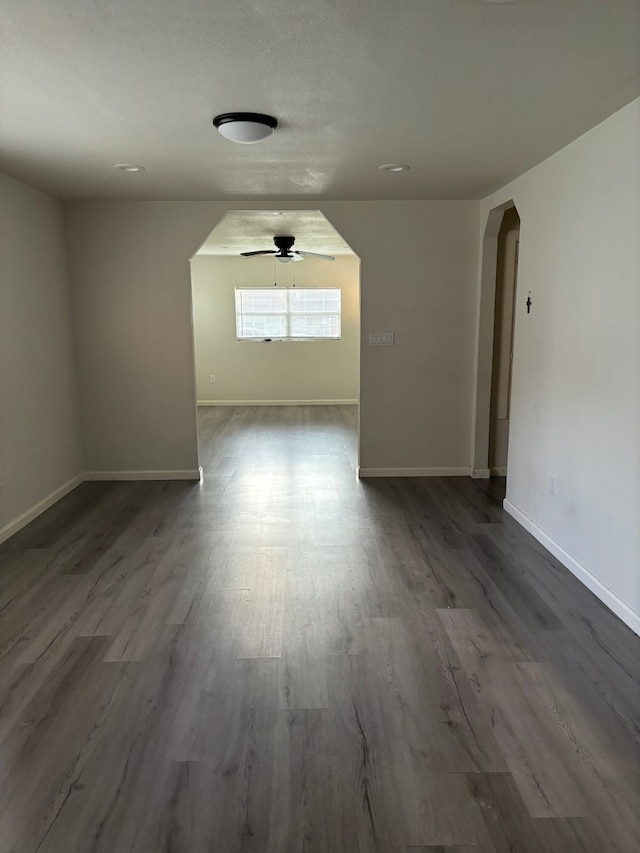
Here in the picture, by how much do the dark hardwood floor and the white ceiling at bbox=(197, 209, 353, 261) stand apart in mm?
2949

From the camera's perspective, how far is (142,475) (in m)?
5.20

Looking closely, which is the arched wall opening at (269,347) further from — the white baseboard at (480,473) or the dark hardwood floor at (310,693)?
the dark hardwood floor at (310,693)

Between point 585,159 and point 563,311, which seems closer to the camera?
point 585,159

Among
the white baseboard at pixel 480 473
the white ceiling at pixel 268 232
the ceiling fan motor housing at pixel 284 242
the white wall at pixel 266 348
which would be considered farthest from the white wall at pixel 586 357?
the white wall at pixel 266 348

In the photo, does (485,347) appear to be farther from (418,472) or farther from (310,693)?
(310,693)

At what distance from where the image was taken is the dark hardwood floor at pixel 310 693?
1.67 metres

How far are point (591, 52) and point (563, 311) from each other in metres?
1.52

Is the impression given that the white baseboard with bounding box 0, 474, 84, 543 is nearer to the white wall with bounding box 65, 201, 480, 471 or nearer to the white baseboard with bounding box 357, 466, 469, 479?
the white wall with bounding box 65, 201, 480, 471

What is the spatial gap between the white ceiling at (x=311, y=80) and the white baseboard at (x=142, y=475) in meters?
2.54

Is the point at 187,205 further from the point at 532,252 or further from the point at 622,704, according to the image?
the point at 622,704

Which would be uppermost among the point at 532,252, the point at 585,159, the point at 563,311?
the point at 585,159

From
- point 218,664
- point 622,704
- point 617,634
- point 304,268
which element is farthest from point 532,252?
point 304,268

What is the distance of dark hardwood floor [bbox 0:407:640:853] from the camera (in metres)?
1.67

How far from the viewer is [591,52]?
2047 mm
